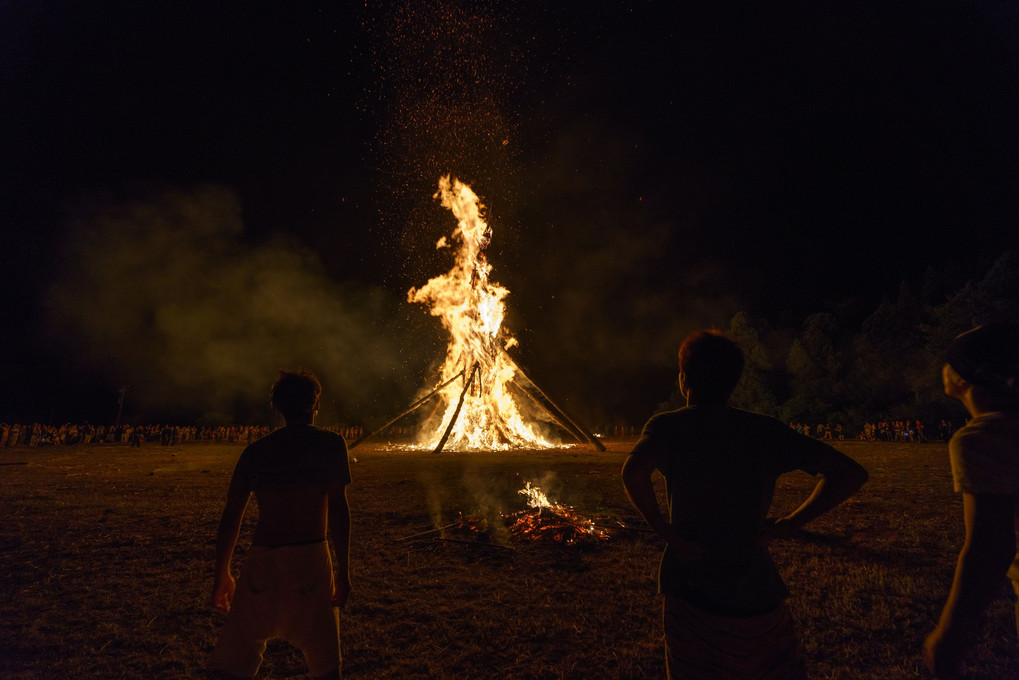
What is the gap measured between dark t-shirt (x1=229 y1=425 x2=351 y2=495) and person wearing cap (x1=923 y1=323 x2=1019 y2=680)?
2835 millimetres

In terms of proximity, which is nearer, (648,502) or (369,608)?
(648,502)

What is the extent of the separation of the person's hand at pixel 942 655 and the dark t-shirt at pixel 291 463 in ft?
9.12

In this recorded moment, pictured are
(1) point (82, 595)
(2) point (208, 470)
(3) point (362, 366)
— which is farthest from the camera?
(3) point (362, 366)

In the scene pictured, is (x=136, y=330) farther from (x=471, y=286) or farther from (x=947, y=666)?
(x=947, y=666)

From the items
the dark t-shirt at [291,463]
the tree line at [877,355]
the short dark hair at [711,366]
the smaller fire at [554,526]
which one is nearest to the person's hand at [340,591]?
the dark t-shirt at [291,463]

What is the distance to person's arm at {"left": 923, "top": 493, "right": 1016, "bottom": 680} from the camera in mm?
1888

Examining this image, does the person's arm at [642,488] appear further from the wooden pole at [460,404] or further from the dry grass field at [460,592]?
the wooden pole at [460,404]

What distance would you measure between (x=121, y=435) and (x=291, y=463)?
42088 mm

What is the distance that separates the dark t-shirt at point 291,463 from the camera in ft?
9.01

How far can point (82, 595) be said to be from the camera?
216 inches

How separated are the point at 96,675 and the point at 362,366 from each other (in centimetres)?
4085

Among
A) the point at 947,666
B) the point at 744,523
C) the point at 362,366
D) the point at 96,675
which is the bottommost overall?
the point at 96,675

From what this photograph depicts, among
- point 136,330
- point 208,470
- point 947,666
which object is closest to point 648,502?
point 947,666

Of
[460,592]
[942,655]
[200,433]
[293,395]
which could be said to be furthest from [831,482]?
[200,433]
